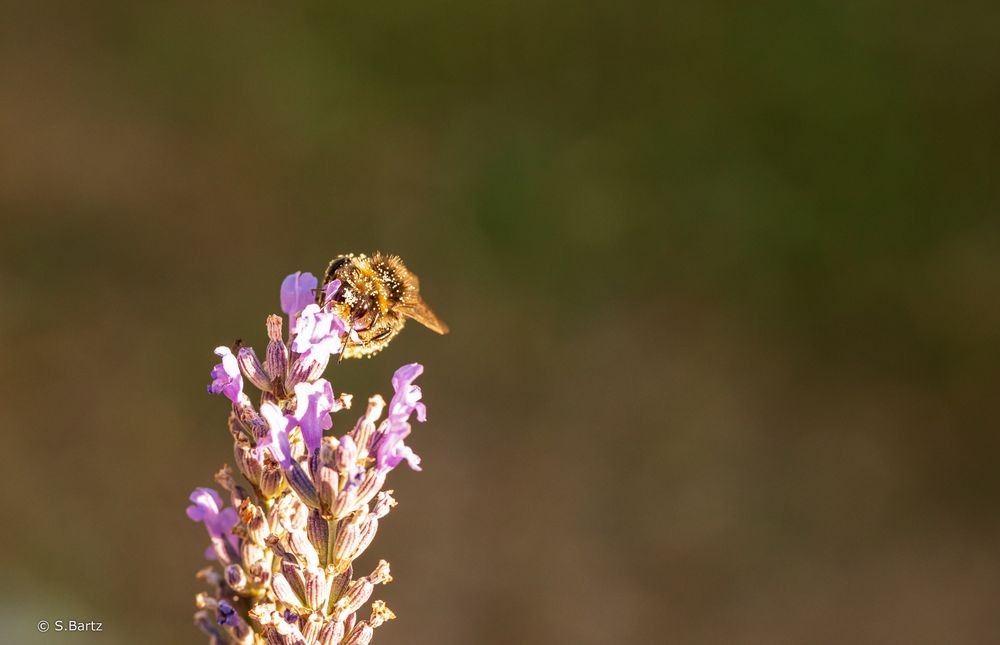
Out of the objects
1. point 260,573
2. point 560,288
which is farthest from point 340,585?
point 560,288

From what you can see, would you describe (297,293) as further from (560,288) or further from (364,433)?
(560,288)

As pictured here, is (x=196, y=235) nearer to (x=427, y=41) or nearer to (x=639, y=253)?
(x=427, y=41)

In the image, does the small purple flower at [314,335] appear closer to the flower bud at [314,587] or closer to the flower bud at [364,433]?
the flower bud at [364,433]

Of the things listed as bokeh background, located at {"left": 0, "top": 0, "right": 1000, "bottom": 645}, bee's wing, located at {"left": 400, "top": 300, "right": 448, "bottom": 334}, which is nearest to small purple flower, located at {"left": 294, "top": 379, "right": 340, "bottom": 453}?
bee's wing, located at {"left": 400, "top": 300, "right": 448, "bottom": 334}

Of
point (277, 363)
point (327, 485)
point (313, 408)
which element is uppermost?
point (277, 363)

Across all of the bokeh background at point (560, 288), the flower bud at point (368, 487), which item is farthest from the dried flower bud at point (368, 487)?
the bokeh background at point (560, 288)

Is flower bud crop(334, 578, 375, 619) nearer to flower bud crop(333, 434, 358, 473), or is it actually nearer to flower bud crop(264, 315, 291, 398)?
flower bud crop(333, 434, 358, 473)

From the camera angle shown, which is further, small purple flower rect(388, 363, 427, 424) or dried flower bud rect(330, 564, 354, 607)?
small purple flower rect(388, 363, 427, 424)
